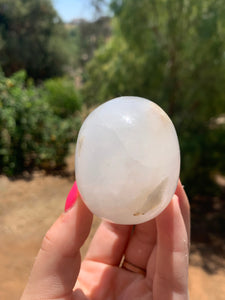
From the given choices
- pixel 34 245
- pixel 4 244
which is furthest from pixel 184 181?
pixel 4 244

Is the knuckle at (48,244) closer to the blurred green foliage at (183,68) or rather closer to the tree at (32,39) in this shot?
the blurred green foliage at (183,68)

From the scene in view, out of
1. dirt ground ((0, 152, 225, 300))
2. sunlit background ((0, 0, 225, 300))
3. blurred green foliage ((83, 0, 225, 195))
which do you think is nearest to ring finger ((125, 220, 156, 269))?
dirt ground ((0, 152, 225, 300))

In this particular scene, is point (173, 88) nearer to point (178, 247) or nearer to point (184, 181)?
point (184, 181)

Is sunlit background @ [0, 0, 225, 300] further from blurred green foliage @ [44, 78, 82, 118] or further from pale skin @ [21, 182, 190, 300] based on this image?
pale skin @ [21, 182, 190, 300]

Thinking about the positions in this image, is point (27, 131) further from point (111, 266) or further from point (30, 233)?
point (111, 266)

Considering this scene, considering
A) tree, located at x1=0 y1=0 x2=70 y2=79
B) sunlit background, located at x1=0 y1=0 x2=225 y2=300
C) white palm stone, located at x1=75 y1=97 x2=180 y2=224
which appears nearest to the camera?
white palm stone, located at x1=75 y1=97 x2=180 y2=224
